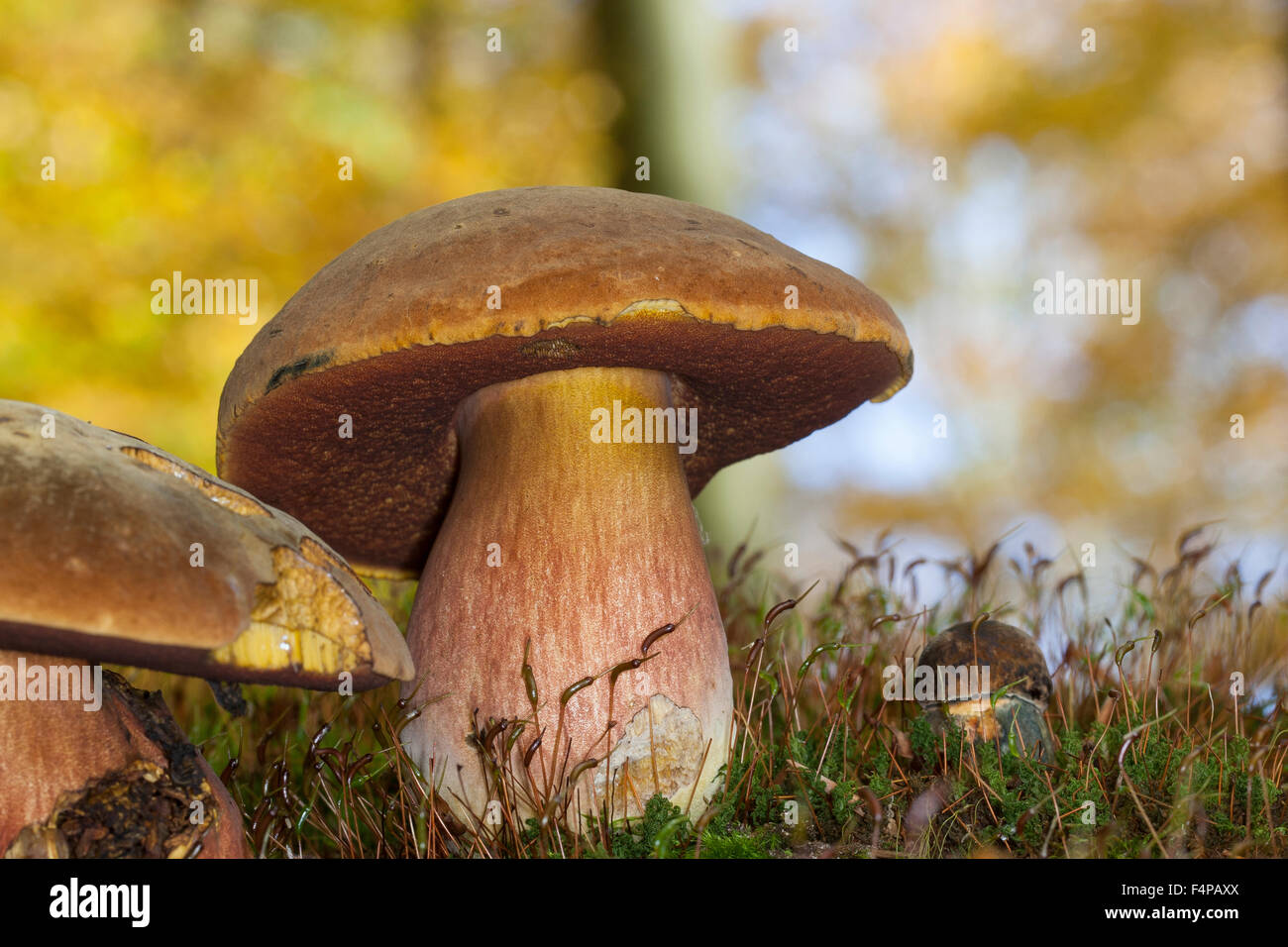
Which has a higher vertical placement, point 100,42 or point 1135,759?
point 100,42

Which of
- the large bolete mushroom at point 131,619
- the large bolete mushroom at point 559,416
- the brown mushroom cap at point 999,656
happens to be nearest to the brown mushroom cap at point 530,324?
the large bolete mushroom at point 559,416

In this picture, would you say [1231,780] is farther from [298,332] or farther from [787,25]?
[787,25]

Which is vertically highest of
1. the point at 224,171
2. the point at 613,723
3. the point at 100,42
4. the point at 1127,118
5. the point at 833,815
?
the point at 1127,118

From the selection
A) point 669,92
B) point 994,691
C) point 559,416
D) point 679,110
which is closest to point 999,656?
point 994,691

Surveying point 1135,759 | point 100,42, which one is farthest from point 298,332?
point 100,42

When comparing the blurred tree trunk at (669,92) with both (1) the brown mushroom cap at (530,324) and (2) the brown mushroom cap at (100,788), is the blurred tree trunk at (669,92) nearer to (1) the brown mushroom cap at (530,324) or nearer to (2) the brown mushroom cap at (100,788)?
(1) the brown mushroom cap at (530,324)

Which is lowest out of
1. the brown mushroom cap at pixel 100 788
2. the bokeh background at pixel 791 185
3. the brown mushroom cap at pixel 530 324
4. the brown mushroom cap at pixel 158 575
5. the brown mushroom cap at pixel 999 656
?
the brown mushroom cap at pixel 100 788

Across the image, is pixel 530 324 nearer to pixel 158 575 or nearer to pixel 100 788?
pixel 158 575
